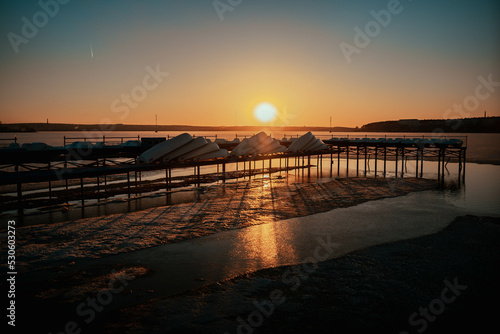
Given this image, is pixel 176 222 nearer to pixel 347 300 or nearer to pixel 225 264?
pixel 225 264

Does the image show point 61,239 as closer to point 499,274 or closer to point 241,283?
point 241,283

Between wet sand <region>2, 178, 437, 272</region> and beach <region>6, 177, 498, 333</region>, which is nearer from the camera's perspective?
beach <region>6, 177, 498, 333</region>

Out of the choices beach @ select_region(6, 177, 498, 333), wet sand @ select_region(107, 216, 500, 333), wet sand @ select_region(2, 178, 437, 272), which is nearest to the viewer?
wet sand @ select_region(107, 216, 500, 333)

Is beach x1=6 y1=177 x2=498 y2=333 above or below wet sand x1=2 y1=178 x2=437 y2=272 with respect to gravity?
below

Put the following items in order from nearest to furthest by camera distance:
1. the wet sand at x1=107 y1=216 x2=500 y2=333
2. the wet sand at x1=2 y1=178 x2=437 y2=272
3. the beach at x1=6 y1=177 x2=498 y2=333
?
the wet sand at x1=107 y1=216 x2=500 y2=333
the beach at x1=6 y1=177 x2=498 y2=333
the wet sand at x1=2 y1=178 x2=437 y2=272

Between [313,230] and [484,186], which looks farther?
[484,186]

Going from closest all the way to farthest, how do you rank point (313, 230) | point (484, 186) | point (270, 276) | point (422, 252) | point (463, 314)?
point (463, 314), point (270, 276), point (422, 252), point (313, 230), point (484, 186)

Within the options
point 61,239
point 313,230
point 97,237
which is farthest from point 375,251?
point 61,239

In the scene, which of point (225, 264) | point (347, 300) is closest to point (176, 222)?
point (225, 264)

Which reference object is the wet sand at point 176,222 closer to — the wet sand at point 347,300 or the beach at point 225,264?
the beach at point 225,264

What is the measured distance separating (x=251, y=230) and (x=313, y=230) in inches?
110

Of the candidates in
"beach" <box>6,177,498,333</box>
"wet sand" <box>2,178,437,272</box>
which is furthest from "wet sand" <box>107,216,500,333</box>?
"wet sand" <box>2,178,437,272</box>

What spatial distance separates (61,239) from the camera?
13359mm

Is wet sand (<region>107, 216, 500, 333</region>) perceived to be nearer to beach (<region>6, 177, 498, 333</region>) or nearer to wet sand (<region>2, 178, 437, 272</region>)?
beach (<region>6, 177, 498, 333</region>)
